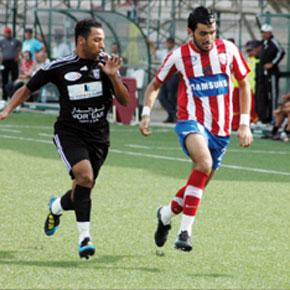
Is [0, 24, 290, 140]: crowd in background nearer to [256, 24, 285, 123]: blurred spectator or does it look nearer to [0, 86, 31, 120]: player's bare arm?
[256, 24, 285, 123]: blurred spectator

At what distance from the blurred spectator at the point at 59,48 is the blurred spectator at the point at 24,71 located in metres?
0.63

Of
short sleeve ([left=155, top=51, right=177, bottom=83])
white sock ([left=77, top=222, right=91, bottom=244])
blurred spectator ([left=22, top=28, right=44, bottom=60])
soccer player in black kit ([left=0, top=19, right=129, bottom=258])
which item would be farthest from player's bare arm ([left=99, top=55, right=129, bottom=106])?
blurred spectator ([left=22, top=28, right=44, bottom=60])

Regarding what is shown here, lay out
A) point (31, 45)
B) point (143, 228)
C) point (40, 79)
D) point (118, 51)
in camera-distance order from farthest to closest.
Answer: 1. point (31, 45)
2. point (118, 51)
3. point (143, 228)
4. point (40, 79)

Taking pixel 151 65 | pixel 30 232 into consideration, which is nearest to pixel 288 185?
pixel 30 232

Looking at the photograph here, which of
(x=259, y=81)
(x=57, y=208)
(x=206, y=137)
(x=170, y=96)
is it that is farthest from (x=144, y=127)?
(x=170, y=96)

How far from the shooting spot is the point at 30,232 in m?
11.4

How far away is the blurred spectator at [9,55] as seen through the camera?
33906mm

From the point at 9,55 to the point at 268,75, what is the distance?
1001cm

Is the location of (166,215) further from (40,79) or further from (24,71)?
(24,71)

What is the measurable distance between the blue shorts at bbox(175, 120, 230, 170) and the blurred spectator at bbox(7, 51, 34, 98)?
2143 centimetres

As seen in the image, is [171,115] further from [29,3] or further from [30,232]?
[30,232]

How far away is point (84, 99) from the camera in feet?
33.6

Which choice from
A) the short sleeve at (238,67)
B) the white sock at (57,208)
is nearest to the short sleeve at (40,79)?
the white sock at (57,208)

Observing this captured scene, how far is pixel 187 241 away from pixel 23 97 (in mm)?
1838
